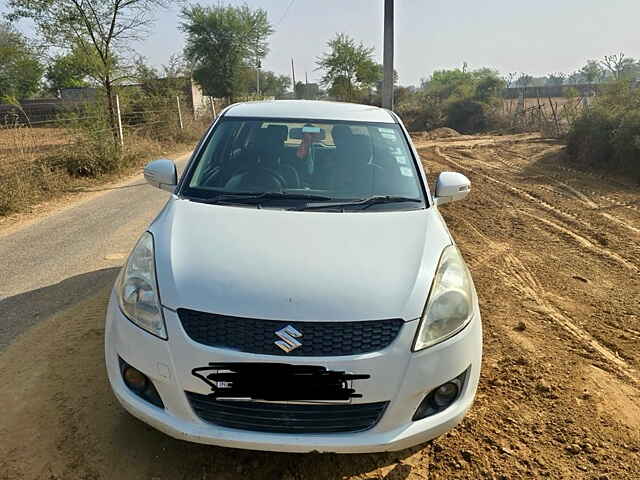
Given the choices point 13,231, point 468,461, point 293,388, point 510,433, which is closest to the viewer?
point 293,388

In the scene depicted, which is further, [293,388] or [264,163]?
[264,163]

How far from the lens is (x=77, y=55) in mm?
11617

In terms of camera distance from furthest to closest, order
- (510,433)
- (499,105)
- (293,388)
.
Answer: (499,105) → (510,433) → (293,388)

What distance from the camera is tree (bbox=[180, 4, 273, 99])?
30.0 metres

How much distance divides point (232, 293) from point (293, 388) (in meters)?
0.46

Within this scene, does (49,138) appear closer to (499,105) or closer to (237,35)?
(237,35)

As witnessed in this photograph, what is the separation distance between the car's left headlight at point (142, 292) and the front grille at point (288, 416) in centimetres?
35

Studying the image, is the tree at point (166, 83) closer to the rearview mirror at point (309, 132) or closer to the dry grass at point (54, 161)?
the dry grass at point (54, 161)

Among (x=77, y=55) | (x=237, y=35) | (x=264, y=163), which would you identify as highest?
(x=237, y=35)

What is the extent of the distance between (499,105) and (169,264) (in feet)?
99.8

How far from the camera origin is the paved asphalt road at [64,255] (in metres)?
4.04

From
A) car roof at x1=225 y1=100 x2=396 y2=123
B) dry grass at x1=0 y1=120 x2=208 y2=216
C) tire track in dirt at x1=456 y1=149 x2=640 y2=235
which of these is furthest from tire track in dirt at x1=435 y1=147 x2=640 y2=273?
dry grass at x1=0 y1=120 x2=208 y2=216

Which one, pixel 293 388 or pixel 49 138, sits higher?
pixel 49 138

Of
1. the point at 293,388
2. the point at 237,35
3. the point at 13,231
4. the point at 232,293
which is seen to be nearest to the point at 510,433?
the point at 293,388
